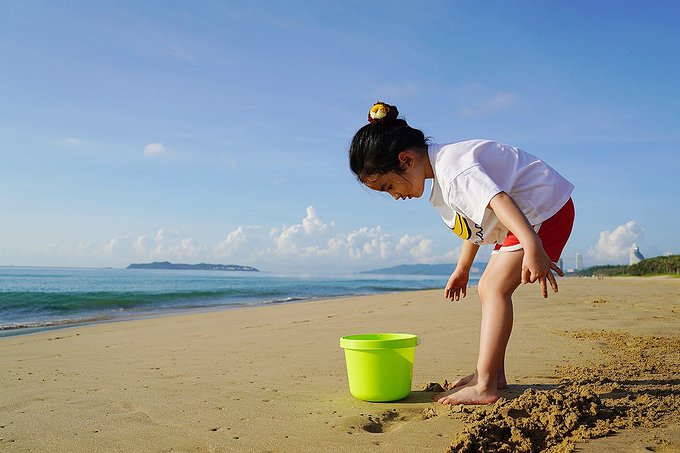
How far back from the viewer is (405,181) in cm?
303

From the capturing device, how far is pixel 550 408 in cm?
241

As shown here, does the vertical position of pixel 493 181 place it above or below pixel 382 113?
below

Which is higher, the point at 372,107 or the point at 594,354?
the point at 372,107

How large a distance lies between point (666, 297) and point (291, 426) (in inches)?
344

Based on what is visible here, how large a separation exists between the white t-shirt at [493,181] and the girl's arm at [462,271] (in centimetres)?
40

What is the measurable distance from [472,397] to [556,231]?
3.23 feet

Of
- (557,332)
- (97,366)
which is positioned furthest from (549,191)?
(97,366)

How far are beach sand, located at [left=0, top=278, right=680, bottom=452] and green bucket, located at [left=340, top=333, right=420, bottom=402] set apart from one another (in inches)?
3.2

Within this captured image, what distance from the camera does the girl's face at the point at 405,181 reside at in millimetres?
3010

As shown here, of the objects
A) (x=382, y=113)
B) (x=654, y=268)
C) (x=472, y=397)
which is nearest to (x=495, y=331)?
(x=472, y=397)

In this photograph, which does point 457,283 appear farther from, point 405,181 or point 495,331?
point 405,181

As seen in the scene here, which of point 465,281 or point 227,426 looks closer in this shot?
point 227,426

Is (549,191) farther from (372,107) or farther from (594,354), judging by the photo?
(594,354)

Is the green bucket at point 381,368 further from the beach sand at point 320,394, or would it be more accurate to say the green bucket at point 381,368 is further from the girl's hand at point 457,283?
the girl's hand at point 457,283
